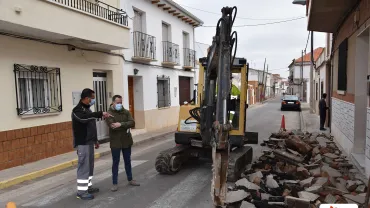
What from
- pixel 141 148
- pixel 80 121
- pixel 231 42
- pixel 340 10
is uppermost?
pixel 340 10

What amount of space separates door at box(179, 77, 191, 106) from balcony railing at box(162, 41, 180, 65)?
186 cm

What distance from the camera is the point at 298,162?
21.3ft

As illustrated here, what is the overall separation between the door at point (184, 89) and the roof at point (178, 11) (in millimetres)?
3590

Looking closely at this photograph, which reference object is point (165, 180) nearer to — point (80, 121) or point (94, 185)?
point (94, 185)


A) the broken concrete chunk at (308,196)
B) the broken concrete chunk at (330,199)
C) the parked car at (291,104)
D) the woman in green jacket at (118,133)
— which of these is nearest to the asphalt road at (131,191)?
the woman in green jacket at (118,133)

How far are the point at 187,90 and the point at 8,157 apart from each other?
1299 centimetres

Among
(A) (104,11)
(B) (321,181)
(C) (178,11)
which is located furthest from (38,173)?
(C) (178,11)

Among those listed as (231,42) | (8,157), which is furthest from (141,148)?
(231,42)

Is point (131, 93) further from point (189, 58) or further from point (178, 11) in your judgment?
point (189, 58)

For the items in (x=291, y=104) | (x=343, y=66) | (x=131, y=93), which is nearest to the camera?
(x=343, y=66)

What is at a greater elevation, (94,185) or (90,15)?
(90,15)

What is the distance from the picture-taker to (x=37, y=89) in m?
8.38

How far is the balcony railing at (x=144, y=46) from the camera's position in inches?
505

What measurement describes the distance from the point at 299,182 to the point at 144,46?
9.85 metres
